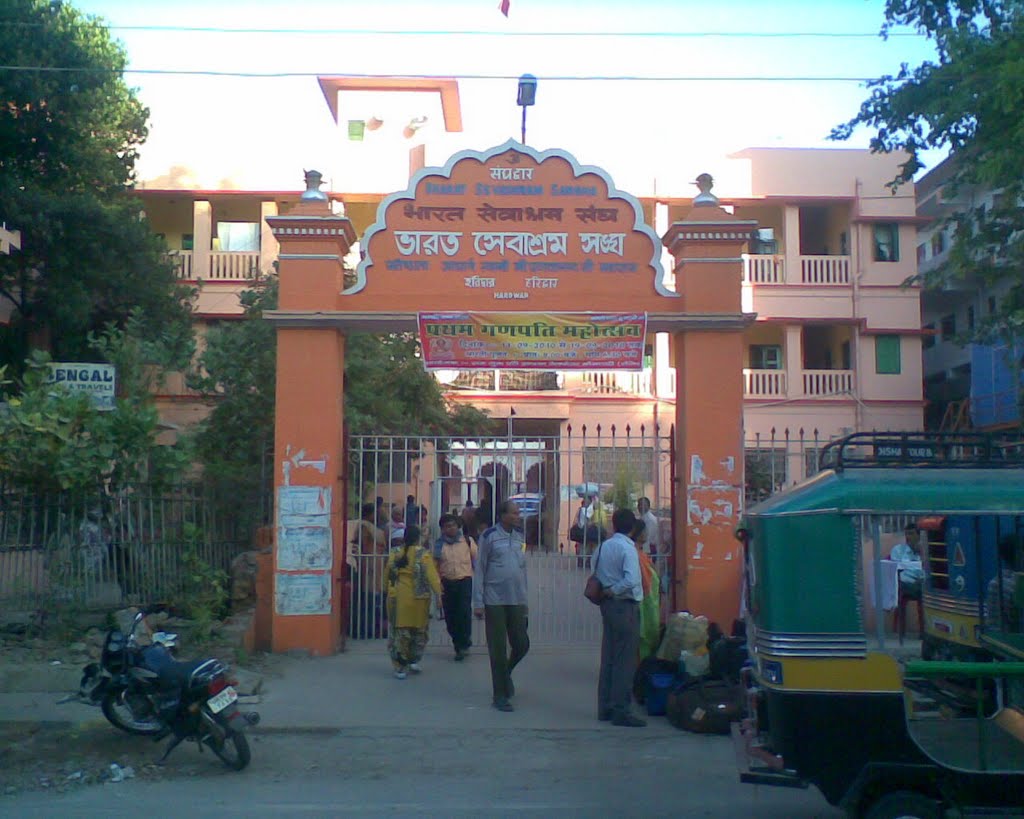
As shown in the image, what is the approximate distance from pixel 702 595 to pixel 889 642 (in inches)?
206

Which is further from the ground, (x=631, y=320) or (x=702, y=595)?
(x=631, y=320)

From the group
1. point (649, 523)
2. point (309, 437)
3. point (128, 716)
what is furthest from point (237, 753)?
point (649, 523)

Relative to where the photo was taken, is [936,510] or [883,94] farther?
[883,94]

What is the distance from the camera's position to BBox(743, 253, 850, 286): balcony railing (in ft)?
88.1

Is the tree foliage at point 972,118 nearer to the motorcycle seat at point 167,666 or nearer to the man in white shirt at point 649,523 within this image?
the man in white shirt at point 649,523

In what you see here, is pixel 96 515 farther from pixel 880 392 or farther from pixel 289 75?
pixel 880 392

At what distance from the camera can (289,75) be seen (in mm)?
11609

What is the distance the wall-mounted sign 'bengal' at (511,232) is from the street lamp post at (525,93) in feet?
3.12

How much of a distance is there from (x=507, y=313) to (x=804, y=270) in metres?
17.7

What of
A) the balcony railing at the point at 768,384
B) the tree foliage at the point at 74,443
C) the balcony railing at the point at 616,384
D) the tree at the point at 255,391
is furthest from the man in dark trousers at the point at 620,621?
the balcony railing at the point at 768,384

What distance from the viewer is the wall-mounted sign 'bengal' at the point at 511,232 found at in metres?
11.2

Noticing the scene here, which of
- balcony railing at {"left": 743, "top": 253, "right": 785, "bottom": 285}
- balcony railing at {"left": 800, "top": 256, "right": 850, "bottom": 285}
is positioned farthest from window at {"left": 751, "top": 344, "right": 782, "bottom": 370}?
balcony railing at {"left": 800, "top": 256, "right": 850, "bottom": 285}

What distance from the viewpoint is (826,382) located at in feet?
88.1

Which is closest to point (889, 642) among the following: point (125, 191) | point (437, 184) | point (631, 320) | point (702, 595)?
point (702, 595)
